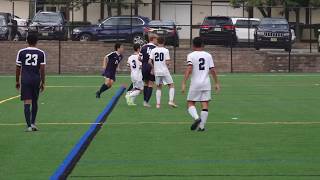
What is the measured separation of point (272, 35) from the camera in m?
43.2

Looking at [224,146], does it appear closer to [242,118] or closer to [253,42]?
[242,118]

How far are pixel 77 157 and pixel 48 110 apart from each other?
26.0 ft

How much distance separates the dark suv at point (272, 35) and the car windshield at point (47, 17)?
1119 cm

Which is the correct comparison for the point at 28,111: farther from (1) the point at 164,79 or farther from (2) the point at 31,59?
(1) the point at 164,79

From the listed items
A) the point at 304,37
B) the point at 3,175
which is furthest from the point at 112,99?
the point at 304,37

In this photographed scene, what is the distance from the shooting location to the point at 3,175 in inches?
402

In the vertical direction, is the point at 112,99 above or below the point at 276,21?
below

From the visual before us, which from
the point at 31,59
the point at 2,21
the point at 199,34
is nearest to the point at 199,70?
the point at 31,59

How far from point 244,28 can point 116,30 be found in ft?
25.0

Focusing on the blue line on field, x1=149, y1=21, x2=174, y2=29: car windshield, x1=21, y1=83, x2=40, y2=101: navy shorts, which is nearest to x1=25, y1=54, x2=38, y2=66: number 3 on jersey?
x1=21, y1=83, x2=40, y2=101: navy shorts

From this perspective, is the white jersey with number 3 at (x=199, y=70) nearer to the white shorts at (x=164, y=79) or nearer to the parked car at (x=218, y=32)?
the white shorts at (x=164, y=79)

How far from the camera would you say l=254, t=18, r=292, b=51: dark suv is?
4300 cm

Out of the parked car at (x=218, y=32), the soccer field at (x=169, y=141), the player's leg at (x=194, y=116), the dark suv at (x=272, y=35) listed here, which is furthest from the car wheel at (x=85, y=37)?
the player's leg at (x=194, y=116)

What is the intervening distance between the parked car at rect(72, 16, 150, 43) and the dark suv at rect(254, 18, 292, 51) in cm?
629
